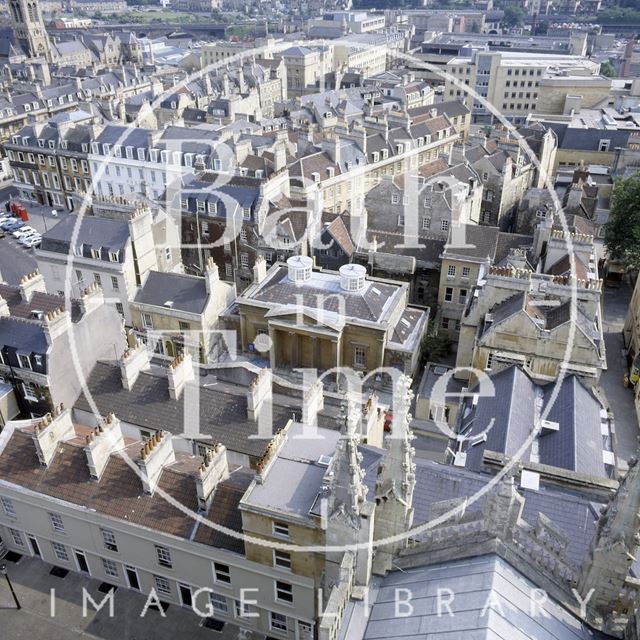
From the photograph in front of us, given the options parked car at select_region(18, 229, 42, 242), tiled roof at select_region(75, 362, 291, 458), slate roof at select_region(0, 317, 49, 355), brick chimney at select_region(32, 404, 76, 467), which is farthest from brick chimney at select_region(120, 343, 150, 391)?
parked car at select_region(18, 229, 42, 242)

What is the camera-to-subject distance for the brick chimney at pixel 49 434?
92.8 feet

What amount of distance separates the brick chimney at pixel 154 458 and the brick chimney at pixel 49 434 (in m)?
4.76

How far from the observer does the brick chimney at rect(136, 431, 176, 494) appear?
2688 cm

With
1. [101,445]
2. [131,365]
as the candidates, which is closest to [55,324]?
[131,365]

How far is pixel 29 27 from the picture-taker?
154250 mm

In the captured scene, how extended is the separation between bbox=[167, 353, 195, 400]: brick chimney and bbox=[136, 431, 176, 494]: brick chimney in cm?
549

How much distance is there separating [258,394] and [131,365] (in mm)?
8322

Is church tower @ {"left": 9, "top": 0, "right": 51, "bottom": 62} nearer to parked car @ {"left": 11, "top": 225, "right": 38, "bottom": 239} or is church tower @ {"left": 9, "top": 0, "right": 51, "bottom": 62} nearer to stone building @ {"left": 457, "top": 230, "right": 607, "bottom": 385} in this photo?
parked car @ {"left": 11, "top": 225, "right": 38, "bottom": 239}

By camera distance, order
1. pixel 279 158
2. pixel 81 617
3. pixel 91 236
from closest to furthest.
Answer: pixel 81 617
pixel 91 236
pixel 279 158

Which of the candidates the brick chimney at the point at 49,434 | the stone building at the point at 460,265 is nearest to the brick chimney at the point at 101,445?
the brick chimney at the point at 49,434

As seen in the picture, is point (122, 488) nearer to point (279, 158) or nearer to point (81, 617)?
point (81, 617)

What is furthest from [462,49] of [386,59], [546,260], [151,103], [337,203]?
[546,260]

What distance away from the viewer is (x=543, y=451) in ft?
102

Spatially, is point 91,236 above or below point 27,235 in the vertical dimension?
above
